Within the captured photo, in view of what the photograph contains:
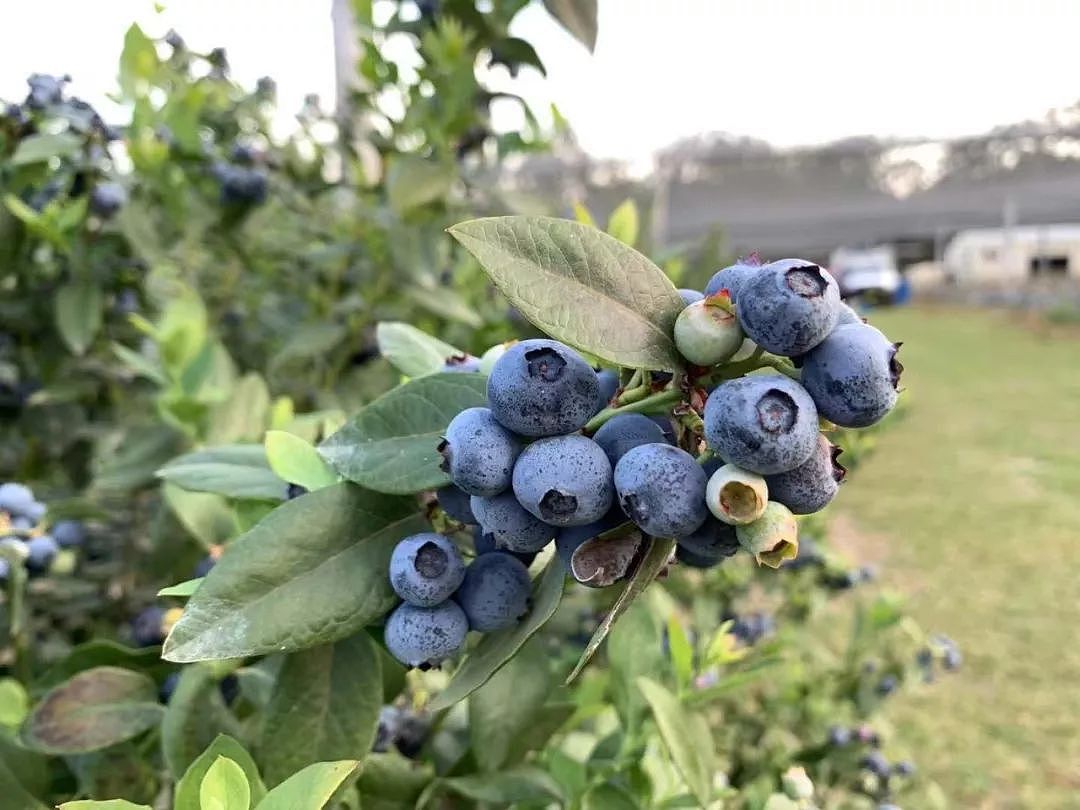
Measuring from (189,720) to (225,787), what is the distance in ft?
0.79

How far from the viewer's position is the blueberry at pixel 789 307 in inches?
17.6

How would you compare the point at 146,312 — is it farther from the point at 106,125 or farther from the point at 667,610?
the point at 667,610

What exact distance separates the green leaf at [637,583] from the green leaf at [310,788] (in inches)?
5.6

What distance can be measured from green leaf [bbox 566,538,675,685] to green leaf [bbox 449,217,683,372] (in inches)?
4.2

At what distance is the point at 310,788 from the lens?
1.67 ft

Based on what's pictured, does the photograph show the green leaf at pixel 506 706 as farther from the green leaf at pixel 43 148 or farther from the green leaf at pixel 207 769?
the green leaf at pixel 43 148

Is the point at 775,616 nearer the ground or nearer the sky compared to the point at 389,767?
nearer the ground

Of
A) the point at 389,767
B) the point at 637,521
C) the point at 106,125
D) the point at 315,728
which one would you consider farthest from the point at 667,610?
the point at 106,125

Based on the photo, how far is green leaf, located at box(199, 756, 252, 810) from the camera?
53cm

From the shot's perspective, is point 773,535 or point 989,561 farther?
point 989,561

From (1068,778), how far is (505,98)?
2540 mm

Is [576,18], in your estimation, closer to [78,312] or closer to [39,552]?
[39,552]

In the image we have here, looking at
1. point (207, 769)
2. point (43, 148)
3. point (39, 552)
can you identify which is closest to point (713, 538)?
point (207, 769)

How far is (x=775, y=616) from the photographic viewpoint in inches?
85.9
